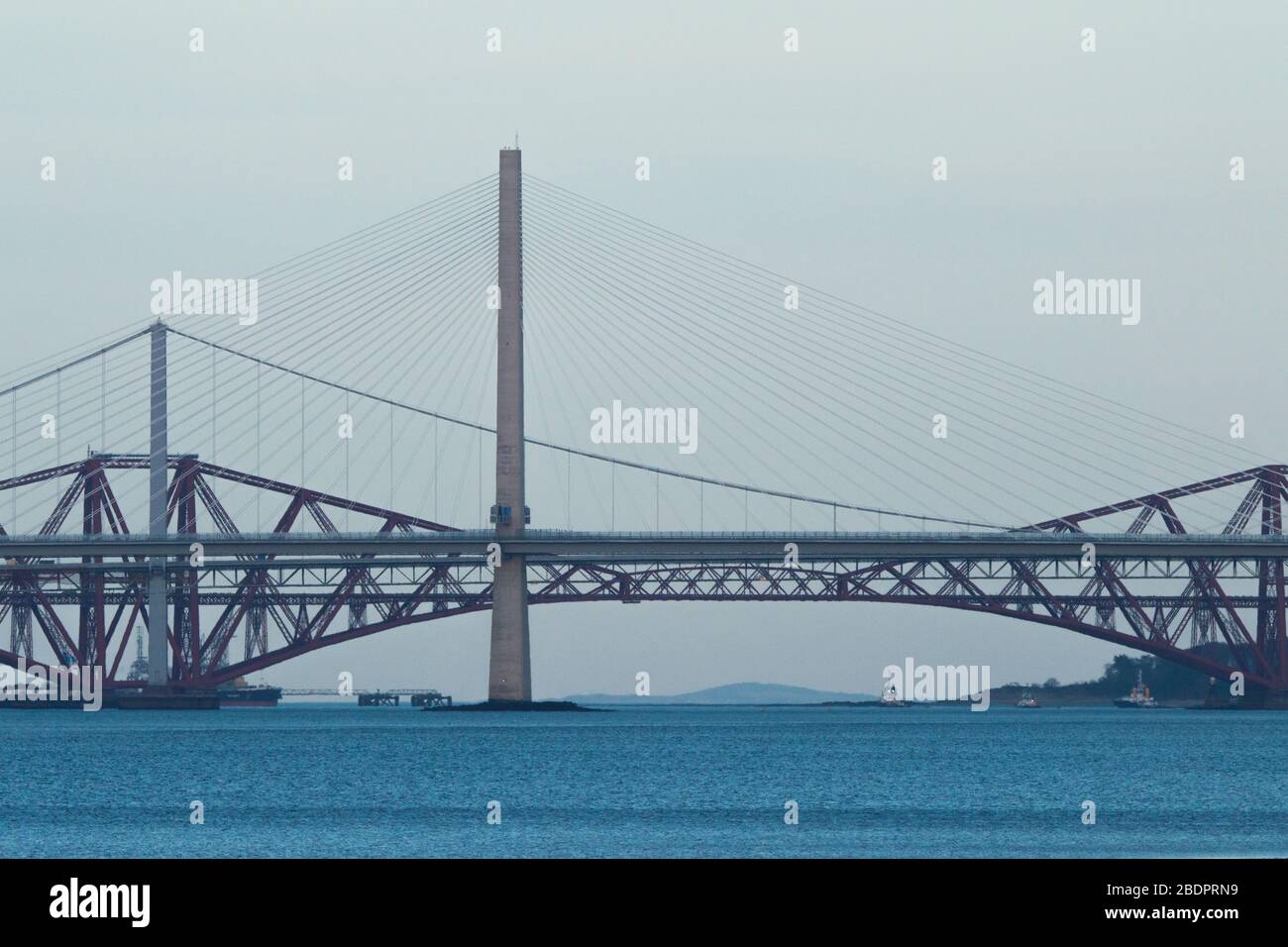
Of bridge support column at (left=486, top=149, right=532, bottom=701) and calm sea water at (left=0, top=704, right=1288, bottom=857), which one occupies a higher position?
bridge support column at (left=486, top=149, right=532, bottom=701)

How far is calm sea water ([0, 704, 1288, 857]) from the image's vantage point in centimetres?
2805

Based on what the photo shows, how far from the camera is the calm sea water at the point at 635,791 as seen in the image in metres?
28.0

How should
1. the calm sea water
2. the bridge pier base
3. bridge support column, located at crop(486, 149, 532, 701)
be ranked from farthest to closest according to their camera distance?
1. the bridge pier base
2. bridge support column, located at crop(486, 149, 532, 701)
3. the calm sea water

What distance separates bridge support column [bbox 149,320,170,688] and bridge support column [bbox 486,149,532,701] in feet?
55.6

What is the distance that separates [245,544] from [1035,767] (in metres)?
31.8

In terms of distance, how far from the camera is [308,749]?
180 feet
